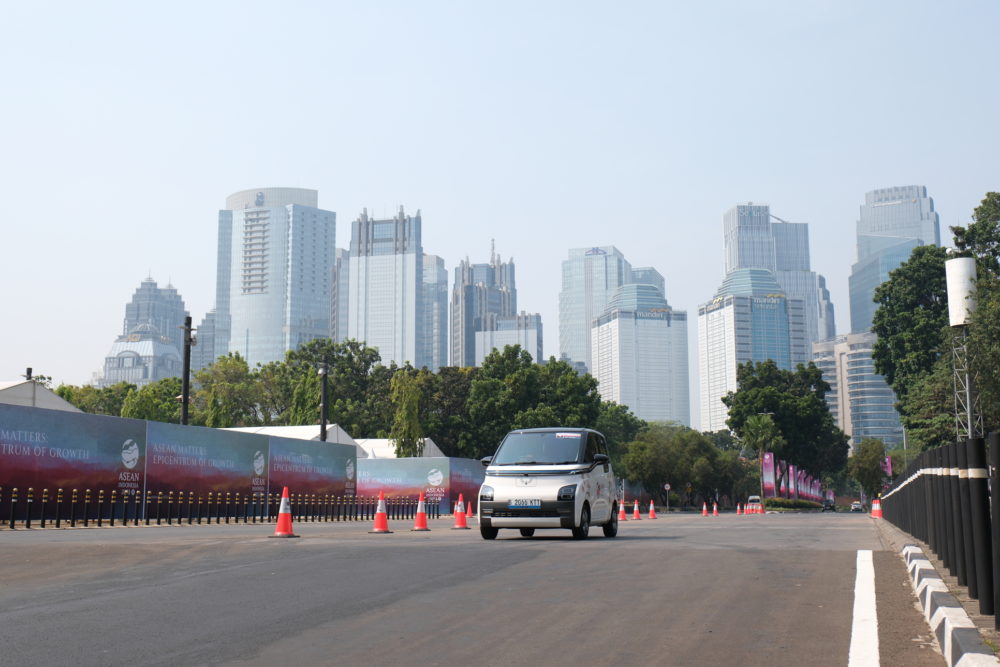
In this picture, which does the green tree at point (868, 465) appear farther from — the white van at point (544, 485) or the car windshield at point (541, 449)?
the car windshield at point (541, 449)

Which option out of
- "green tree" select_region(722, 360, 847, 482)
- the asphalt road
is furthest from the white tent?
"green tree" select_region(722, 360, 847, 482)

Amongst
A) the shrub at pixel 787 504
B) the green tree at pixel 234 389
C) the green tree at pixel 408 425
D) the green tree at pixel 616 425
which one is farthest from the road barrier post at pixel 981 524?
the green tree at pixel 616 425

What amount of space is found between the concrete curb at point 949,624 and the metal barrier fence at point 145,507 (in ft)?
67.9

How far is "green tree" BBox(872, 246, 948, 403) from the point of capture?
63.6 metres

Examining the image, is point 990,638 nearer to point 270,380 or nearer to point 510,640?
point 510,640

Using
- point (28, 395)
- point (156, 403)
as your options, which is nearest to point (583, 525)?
point (28, 395)

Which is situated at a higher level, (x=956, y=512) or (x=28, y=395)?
(x=28, y=395)

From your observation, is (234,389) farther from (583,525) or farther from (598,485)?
(583,525)

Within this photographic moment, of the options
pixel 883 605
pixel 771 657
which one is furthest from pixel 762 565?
pixel 771 657

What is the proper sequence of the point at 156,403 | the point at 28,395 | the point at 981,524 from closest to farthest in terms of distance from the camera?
the point at 981,524
the point at 28,395
the point at 156,403

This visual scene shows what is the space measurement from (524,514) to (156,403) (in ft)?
248

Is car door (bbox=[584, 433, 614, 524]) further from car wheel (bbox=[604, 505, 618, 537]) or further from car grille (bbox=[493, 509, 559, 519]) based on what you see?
car grille (bbox=[493, 509, 559, 519])

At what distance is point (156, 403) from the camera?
8662 centimetres

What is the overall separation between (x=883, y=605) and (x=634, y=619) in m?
2.36
